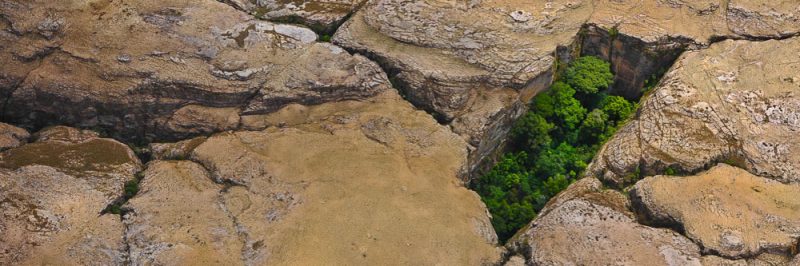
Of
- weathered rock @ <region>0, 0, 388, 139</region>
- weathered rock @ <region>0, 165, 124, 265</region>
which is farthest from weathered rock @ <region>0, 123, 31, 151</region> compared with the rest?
weathered rock @ <region>0, 165, 124, 265</region>

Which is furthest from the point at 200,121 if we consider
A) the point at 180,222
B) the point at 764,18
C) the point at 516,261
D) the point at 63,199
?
the point at 764,18

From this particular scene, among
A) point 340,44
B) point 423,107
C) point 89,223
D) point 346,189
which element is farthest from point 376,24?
point 89,223

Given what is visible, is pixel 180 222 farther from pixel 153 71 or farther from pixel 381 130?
pixel 381 130

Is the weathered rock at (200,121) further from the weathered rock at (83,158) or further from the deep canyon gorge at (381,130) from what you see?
the weathered rock at (83,158)

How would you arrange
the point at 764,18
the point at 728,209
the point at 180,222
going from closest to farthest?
the point at 180,222 < the point at 728,209 < the point at 764,18

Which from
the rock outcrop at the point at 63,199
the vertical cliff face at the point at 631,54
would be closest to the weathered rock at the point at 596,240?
the vertical cliff face at the point at 631,54

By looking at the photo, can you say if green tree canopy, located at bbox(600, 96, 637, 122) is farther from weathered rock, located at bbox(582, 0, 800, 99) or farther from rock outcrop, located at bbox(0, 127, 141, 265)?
rock outcrop, located at bbox(0, 127, 141, 265)

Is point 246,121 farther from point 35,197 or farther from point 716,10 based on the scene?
point 716,10
